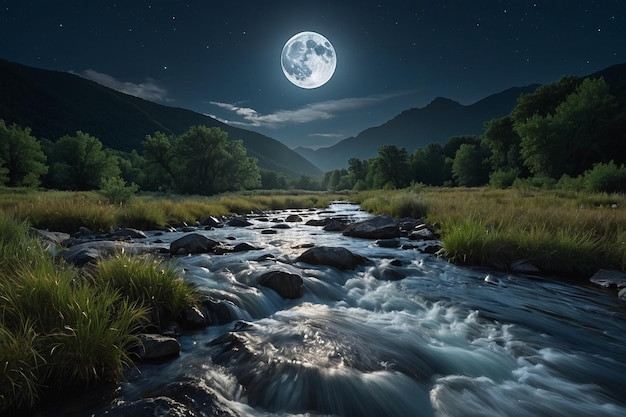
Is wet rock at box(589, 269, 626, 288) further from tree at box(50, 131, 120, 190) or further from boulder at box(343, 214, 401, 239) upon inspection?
tree at box(50, 131, 120, 190)

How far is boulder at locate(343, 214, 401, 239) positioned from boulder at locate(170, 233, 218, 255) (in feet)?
20.2

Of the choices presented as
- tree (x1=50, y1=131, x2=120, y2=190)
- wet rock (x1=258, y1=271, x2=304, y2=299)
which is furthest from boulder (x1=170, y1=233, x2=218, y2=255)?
tree (x1=50, y1=131, x2=120, y2=190)

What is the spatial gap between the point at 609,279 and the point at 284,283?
676cm

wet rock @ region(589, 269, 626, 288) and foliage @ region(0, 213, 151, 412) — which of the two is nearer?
foliage @ region(0, 213, 151, 412)

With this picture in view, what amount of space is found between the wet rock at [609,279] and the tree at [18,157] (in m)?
67.4

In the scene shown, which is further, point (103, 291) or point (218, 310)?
point (218, 310)

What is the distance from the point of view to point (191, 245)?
31.8 ft

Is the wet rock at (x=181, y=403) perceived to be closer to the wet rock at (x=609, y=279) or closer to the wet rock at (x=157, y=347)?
the wet rock at (x=157, y=347)

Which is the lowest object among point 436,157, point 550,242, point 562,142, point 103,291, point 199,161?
point 103,291

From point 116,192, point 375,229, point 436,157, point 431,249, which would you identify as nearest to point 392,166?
point 436,157

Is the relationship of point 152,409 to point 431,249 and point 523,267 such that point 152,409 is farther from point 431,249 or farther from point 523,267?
point 431,249

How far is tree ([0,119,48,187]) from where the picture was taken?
167 feet

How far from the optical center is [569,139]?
36281 millimetres

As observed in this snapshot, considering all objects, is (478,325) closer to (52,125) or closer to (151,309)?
(151,309)
